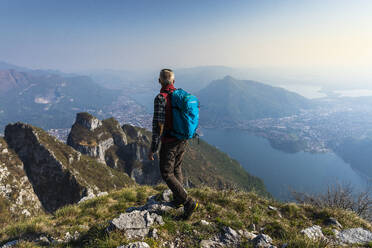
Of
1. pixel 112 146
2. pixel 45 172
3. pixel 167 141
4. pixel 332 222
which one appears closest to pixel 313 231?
pixel 332 222

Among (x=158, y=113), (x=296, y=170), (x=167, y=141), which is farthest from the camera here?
(x=296, y=170)

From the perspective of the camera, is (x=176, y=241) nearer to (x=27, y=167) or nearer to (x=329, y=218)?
(x=329, y=218)

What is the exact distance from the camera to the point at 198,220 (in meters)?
4.96

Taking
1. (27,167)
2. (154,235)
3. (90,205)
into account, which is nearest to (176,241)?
(154,235)

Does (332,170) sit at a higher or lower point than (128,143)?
lower

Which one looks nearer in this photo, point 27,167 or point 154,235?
point 154,235

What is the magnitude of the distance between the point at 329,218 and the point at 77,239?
744 centimetres

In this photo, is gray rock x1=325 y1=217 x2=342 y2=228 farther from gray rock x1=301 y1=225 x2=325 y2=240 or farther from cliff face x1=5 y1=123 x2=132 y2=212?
cliff face x1=5 y1=123 x2=132 y2=212

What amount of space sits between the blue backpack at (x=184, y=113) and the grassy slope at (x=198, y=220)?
238 centimetres

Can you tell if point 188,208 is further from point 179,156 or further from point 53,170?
point 53,170

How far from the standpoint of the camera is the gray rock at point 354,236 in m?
4.68

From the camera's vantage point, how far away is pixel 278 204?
6.85 metres

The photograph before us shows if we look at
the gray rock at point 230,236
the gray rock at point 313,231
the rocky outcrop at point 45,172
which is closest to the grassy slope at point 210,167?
the rocky outcrop at point 45,172

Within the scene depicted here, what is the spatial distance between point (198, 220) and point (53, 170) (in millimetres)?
63978
